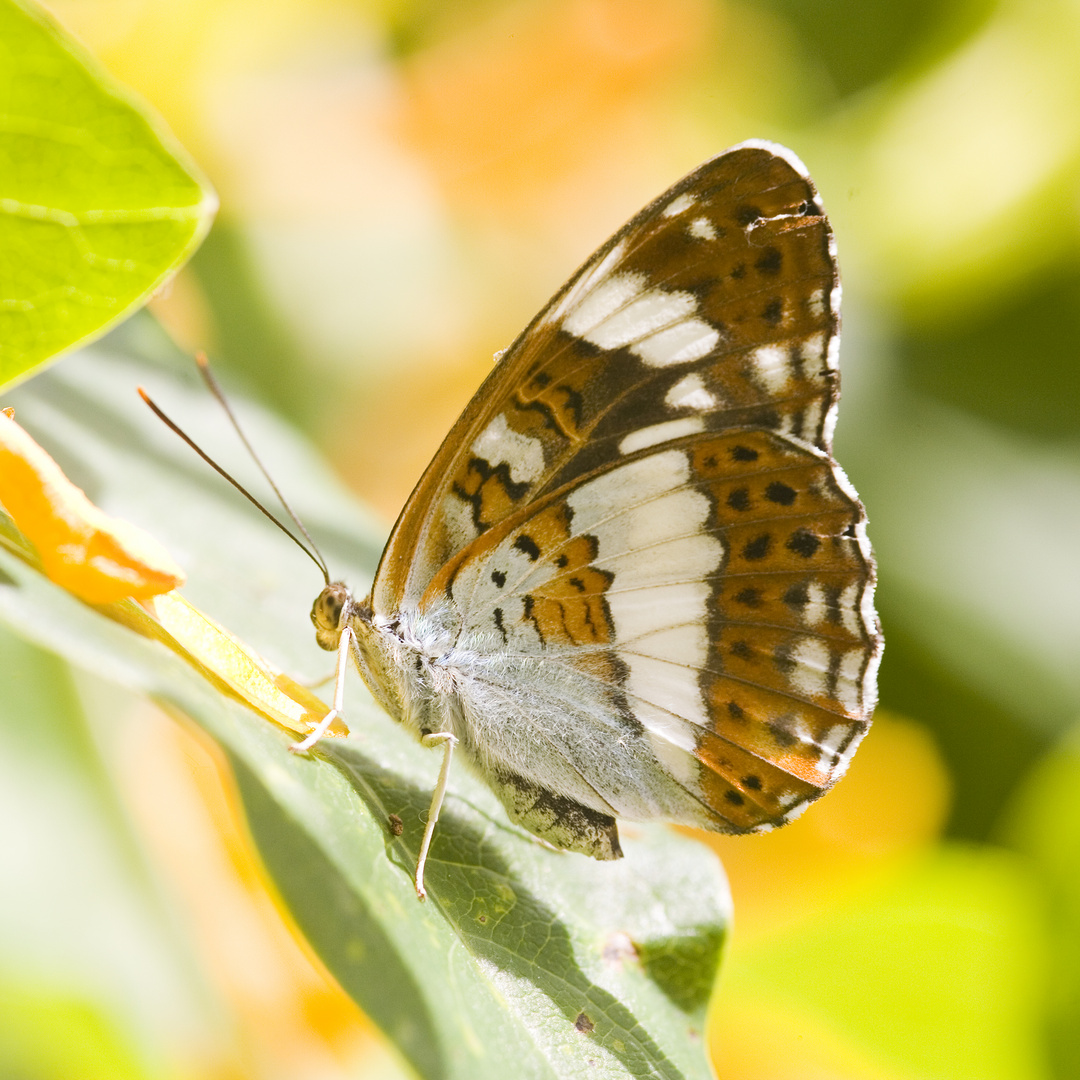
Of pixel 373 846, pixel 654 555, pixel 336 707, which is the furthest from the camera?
pixel 654 555

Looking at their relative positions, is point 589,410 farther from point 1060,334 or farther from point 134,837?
point 1060,334

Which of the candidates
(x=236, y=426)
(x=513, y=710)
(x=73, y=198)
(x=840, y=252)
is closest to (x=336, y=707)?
(x=513, y=710)

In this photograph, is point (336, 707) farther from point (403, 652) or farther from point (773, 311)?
point (773, 311)

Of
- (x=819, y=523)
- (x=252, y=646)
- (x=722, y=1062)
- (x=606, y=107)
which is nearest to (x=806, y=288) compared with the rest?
(x=819, y=523)

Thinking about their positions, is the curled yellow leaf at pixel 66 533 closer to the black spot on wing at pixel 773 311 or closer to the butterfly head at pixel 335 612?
the butterfly head at pixel 335 612

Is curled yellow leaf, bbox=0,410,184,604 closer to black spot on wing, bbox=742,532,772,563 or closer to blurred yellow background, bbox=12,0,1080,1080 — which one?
black spot on wing, bbox=742,532,772,563
